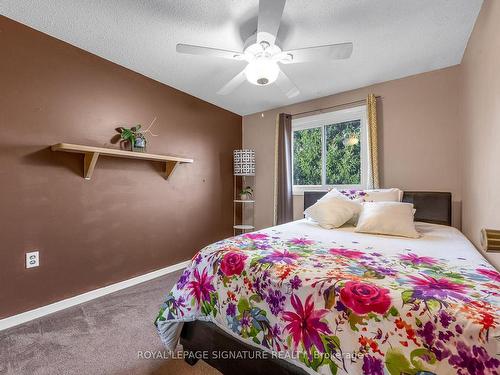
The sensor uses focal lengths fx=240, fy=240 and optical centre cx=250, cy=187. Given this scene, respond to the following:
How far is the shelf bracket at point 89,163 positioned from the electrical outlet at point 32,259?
2.33ft

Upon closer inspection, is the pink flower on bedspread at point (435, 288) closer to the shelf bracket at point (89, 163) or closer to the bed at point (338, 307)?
the bed at point (338, 307)

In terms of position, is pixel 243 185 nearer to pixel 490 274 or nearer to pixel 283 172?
pixel 283 172

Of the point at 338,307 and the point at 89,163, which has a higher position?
Result: the point at 89,163

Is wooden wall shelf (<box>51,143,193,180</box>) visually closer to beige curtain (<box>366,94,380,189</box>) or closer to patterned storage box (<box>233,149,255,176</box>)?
patterned storage box (<box>233,149,255,176</box>)

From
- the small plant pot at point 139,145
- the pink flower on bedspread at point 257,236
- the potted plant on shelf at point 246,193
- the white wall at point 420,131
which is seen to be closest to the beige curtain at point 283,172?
the potted plant on shelf at point 246,193

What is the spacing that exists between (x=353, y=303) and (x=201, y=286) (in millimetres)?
807

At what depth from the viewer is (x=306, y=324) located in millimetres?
950

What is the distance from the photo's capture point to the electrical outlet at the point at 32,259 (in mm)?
1867

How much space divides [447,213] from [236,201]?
263 cm

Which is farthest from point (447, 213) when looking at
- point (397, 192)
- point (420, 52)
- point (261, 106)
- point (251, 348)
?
point (261, 106)

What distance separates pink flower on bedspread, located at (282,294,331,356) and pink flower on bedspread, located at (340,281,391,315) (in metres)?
0.10

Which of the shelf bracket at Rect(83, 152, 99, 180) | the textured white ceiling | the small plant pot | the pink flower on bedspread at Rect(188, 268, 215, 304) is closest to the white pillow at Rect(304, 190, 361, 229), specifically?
the pink flower on bedspread at Rect(188, 268, 215, 304)

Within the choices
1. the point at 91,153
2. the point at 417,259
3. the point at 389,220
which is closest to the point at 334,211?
the point at 389,220

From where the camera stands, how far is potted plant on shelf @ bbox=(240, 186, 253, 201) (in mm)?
3810
